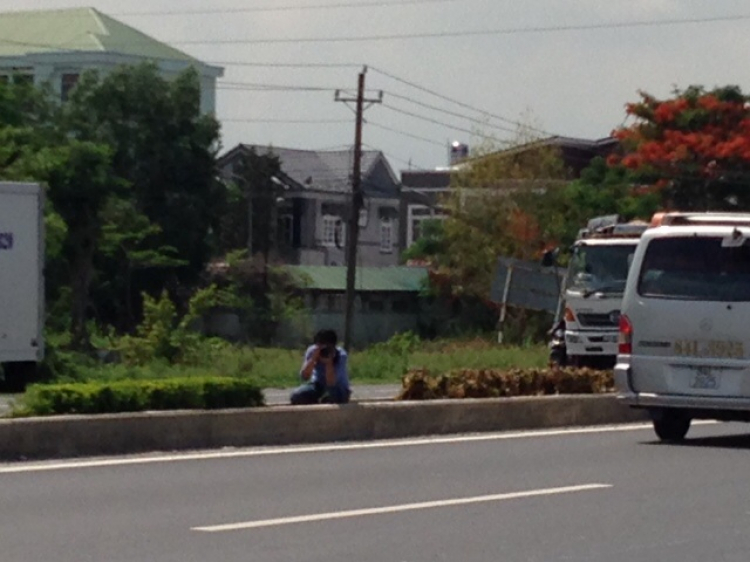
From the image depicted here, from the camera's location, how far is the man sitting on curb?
738 inches

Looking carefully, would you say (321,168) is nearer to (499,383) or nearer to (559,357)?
(559,357)

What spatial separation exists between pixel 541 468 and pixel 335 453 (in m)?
2.06

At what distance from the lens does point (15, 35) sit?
87.0 m

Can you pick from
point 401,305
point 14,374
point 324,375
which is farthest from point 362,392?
point 401,305

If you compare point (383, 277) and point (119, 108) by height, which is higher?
point (119, 108)

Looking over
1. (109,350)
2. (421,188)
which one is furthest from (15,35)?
(109,350)

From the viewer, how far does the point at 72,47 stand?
83812 mm

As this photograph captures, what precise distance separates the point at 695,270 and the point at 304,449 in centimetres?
452

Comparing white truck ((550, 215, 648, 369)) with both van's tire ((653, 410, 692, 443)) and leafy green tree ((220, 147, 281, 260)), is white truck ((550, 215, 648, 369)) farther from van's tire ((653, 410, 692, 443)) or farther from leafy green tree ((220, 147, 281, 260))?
leafy green tree ((220, 147, 281, 260))

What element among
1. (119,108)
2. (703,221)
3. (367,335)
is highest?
(119,108)

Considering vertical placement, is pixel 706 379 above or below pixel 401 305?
above

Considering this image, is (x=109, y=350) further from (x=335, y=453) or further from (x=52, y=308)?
(x=335, y=453)

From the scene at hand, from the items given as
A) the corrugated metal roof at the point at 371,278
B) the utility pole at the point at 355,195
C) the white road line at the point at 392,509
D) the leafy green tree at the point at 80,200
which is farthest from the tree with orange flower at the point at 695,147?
the white road line at the point at 392,509

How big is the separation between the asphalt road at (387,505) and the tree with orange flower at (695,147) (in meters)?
36.8
